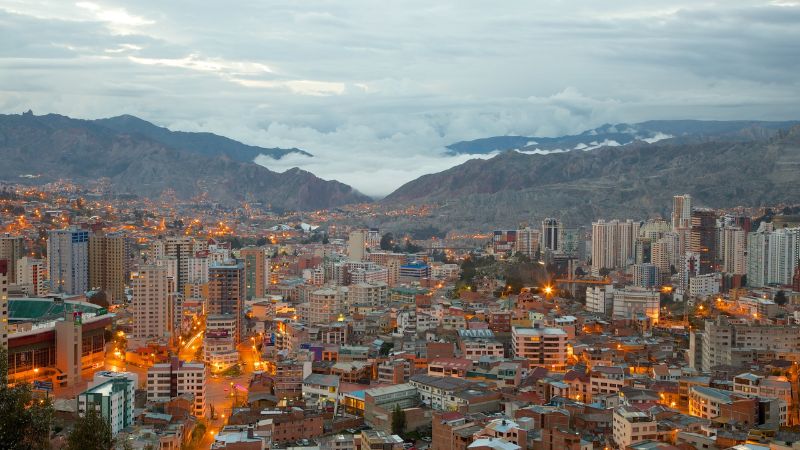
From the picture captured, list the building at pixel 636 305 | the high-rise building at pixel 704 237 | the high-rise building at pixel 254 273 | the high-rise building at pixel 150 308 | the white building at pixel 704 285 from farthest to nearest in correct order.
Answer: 1. the high-rise building at pixel 704 237
2. the white building at pixel 704 285
3. the high-rise building at pixel 254 273
4. the building at pixel 636 305
5. the high-rise building at pixel 150 308

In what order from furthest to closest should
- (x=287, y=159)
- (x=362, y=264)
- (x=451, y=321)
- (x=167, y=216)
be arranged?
(x=287, y=159) < (x=167, y=216) < (x=362, y=264) < (x=451, y=321)

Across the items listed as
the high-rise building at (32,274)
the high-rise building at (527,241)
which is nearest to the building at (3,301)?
the high-rise building at (32,274)

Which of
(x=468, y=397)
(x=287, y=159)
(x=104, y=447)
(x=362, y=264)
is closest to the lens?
(x=104, y=447)

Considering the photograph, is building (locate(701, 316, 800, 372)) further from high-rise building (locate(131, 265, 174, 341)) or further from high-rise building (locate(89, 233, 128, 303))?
Answer: high-rise building (locate(89, 233, 128, 303))

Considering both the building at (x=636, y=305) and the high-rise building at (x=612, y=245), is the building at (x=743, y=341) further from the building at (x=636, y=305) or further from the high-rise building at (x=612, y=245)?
the high-rise building at (x=612, y=245)

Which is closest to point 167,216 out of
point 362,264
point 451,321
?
point 362,264

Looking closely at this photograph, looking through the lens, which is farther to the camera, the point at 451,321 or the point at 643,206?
the point at 643,206

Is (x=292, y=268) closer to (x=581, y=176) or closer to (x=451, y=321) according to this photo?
(x=451, y=321)

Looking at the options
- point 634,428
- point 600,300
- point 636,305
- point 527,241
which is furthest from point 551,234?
point 634,428
